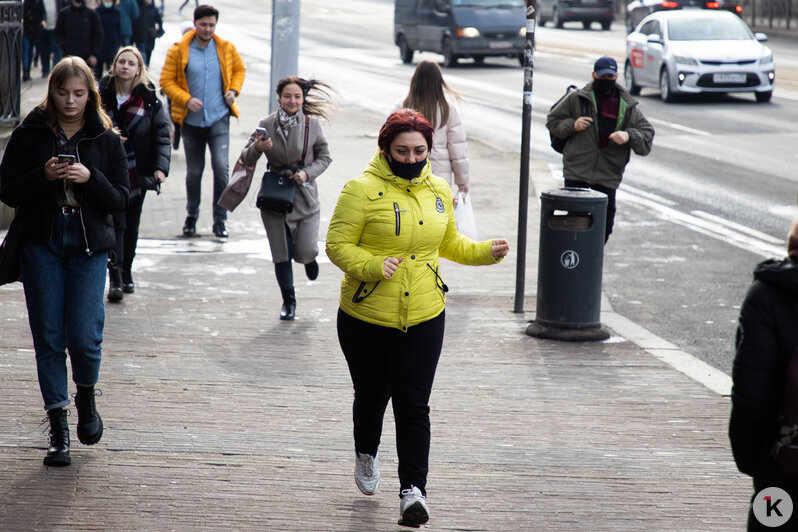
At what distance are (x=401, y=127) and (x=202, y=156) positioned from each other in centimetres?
624

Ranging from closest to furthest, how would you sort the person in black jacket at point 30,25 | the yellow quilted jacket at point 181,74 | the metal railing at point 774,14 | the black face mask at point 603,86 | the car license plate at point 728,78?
the black face mask at point 603,86 < the yellow quilted jacket at point 181,74 < the car license plate at point 728,78 < the person in black jacket at point 30,25 < the metal railing at point 774,14

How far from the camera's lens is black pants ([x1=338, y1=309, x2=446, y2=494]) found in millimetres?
4598

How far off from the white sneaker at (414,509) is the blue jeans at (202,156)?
6358 millimetres

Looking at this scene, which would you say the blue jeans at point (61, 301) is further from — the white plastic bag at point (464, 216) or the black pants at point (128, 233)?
the white plastic bag at point (464, 216)

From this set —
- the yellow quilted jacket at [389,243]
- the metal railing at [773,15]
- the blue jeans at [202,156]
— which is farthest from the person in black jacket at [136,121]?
the metal railing at [773,15]

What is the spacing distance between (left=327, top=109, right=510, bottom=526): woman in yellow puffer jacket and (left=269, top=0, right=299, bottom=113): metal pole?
27.1 ft

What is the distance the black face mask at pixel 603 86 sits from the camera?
8.65 m

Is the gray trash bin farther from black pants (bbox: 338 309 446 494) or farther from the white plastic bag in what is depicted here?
black pants (bbox: 338 309 446 494)

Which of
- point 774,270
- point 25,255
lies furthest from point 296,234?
point 774,270

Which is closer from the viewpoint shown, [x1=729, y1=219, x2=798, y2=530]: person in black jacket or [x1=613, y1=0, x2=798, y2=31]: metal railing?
[x1=729, y1=219, x2=798, y2=530]: person in black jacket

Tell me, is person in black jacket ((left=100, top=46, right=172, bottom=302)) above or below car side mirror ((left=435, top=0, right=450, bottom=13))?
below

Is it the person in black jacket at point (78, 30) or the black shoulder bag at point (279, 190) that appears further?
the person in black jacket at point (78, 30)

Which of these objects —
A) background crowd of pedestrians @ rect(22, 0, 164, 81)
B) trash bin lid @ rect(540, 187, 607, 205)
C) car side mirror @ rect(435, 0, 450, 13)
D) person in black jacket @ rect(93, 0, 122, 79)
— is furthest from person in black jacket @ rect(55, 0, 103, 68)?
car side mirror @ rect(435, 0, 450, 13)

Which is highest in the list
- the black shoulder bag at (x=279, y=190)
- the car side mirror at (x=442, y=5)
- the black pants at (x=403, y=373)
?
A: the car side mirror at (x=442, y=5)
